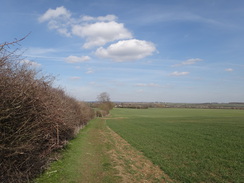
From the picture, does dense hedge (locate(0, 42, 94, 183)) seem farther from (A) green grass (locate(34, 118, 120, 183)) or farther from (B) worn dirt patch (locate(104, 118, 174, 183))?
(B) worn dirt patch (locate(104, 118, 174, 183))

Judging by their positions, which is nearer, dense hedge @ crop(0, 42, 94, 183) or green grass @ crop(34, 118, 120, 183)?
dense hedge @ crop(0, 42, 94, 183)

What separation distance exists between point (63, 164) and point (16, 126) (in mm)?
5312

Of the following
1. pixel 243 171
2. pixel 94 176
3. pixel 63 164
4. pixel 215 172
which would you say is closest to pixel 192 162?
pixel 215 172

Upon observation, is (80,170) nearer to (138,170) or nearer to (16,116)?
(138,170)

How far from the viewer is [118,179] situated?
26.7 ft

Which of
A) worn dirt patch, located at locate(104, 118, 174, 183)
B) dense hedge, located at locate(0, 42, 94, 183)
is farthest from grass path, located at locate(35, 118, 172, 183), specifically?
dense hedge, located at locate(0, 42, 94, 183)

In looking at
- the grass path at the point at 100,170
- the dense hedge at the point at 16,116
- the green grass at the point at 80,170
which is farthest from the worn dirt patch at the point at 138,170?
the dense hedge at the point at 16,116

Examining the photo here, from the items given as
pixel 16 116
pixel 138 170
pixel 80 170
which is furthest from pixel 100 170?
pixel 16 116

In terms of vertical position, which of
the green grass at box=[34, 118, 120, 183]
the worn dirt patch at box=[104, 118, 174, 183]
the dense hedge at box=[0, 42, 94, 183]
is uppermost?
the dense hedge at box=[0, 42, 94, 183]

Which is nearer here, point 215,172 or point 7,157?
point 7,157

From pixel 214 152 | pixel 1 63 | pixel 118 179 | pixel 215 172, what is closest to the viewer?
pixel 1 63

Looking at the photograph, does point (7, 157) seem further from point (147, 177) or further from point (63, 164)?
point (147, 177)

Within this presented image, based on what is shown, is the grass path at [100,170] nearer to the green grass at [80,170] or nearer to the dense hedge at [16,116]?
the green grass at [80,170]

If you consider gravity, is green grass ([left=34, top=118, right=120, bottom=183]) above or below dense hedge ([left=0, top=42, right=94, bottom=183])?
below
